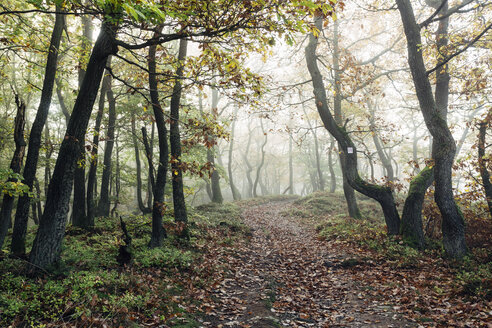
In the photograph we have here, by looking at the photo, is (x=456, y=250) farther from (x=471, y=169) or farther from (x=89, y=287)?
(x=89, y=287)

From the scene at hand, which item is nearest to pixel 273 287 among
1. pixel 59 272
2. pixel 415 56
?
pixel 59 272

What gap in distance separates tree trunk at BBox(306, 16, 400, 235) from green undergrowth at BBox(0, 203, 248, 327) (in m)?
6.50

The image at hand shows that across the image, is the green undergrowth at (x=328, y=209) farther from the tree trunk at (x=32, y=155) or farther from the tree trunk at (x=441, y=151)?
the tree trunk at (x=32, y=155)

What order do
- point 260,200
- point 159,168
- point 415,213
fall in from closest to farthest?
point 159,168, point 415,213, point 260,200

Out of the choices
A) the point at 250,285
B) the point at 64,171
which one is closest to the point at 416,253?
the point at 250,285

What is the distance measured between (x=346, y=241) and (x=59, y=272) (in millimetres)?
8763

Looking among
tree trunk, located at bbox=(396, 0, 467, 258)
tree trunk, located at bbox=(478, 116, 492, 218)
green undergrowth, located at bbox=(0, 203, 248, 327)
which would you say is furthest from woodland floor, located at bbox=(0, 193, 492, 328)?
tree trunk, located at bbox=(478, 116, 492, 218)

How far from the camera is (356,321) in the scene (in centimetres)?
496

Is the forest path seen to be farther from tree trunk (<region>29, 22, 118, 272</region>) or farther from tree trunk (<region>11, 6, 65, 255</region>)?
tree trunk (<region>11, 6, 65, 255</region>)

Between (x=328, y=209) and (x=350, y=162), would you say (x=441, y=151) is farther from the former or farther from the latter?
(x=328, y=209)

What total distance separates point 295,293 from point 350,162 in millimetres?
6277

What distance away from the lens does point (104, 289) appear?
498cm

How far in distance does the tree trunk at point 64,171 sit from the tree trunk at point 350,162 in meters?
→ 6.79

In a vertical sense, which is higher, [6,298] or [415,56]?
[415,56]
